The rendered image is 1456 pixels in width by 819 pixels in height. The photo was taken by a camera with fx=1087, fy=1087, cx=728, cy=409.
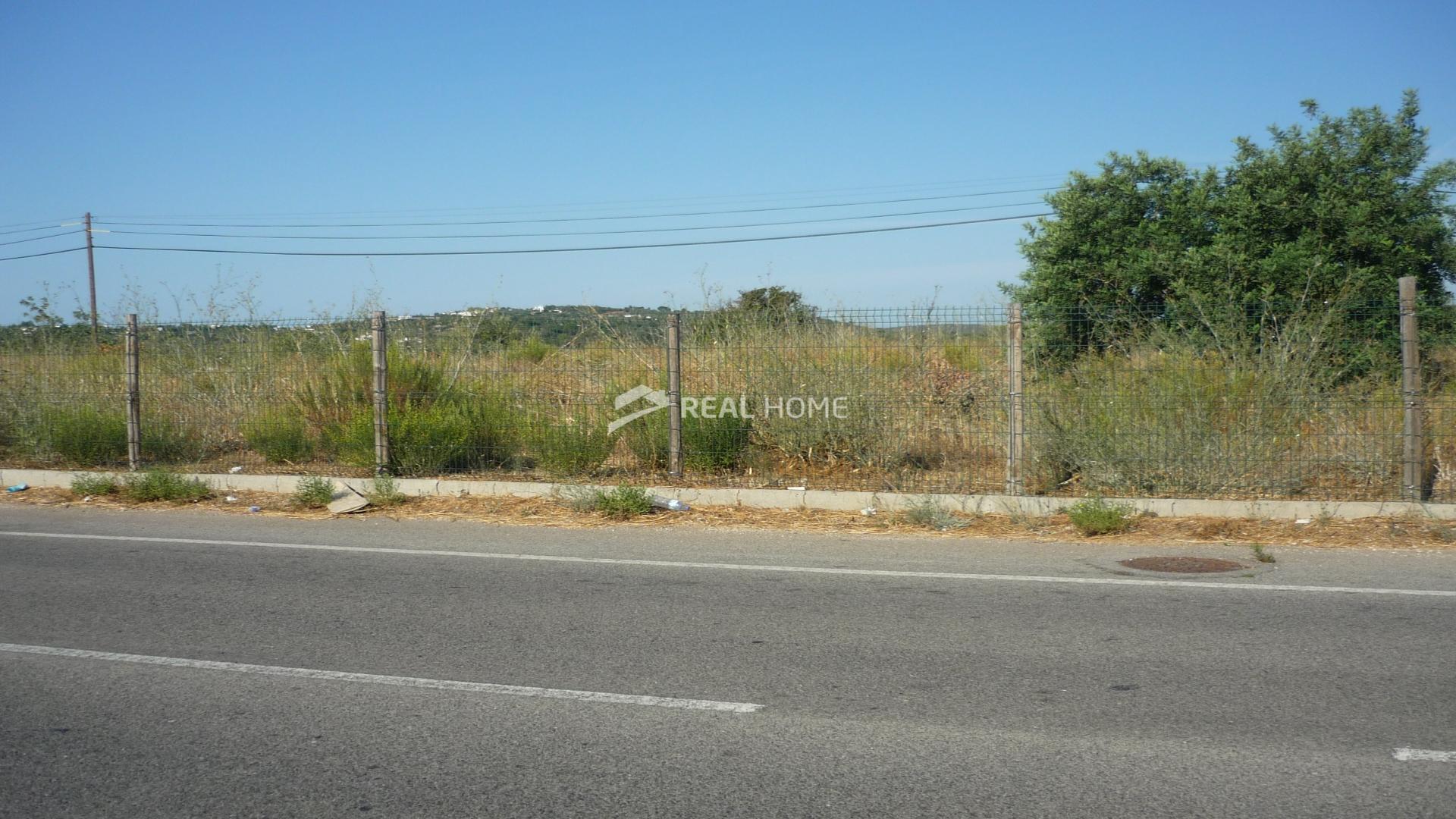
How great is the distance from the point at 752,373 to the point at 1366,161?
14.8 meters

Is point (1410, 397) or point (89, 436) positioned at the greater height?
point (1410, 397)

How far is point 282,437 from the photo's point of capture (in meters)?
14.4

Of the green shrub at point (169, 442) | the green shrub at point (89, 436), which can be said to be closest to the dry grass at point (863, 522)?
the green shrub at point (89, 436)

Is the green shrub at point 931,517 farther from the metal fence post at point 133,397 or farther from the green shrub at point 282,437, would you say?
the metal fence post at point 133,397

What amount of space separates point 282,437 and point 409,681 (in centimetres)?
970

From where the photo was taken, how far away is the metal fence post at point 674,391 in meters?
12.5

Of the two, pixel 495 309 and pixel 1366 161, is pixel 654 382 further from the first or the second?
pixel 1366 161

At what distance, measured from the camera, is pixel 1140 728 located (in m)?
4.86

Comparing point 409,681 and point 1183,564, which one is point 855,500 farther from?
point 409,681

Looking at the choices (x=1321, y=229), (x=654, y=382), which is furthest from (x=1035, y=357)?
(x=1321, y=229)

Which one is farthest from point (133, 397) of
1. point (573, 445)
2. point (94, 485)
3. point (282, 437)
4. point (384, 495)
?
point (573, 445)

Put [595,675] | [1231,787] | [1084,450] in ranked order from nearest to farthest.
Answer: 1. [1231,787]
2. [595,675]
3. [1084,450]

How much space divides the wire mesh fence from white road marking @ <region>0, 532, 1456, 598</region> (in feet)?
10.6

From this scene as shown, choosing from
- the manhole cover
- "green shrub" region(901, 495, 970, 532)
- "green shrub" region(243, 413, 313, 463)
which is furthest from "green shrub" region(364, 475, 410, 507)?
the manhole cover
